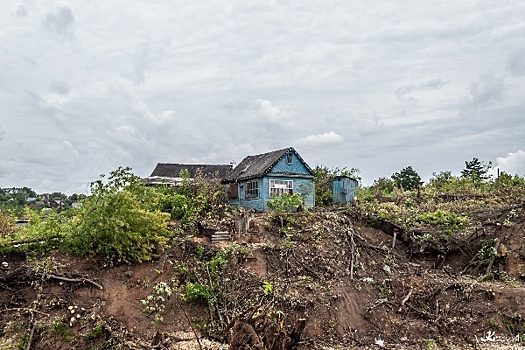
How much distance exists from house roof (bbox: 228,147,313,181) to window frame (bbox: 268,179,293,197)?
588 millimetres

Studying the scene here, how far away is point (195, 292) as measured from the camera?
29.2ft

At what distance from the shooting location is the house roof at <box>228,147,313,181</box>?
16.6m

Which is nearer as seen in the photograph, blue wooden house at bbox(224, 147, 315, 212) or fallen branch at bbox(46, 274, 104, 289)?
fallen branch at bbox(46, 274, 104, 289)

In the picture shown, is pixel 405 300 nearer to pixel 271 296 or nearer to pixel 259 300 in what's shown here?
pixel 271 296

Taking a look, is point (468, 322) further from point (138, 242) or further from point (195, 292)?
point (138, 242)

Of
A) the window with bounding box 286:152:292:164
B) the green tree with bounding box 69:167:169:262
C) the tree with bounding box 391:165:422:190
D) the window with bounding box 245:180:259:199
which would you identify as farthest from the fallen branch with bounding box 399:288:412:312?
the tree with bounding box 391:165:422:190

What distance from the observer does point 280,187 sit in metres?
16.7

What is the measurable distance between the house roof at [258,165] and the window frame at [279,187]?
588 millimetres

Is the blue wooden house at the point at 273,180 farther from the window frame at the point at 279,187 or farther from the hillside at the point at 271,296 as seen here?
the hillside at the point at 271,296

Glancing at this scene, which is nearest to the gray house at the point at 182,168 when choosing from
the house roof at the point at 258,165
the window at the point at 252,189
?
the house roof at the point at 258,165

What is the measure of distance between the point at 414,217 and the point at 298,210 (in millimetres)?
3715

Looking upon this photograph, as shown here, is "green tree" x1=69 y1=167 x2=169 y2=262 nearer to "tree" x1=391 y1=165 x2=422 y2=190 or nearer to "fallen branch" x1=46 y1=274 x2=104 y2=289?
"fallen branch" x1=46 y1=274 x2=104 y2=289

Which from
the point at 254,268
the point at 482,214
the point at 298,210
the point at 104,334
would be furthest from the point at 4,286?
the point at 482,214

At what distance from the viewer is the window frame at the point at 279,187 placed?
16484mm
